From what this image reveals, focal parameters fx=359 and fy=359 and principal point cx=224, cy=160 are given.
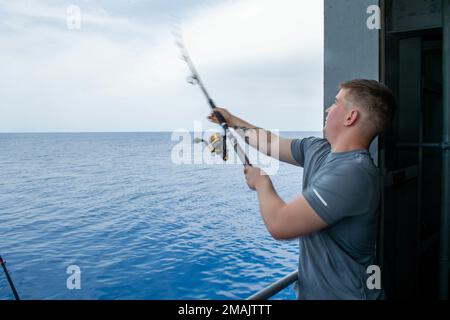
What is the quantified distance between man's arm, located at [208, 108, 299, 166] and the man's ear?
0.41 meters

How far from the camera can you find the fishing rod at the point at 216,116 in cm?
172

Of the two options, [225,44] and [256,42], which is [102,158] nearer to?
[256,42]

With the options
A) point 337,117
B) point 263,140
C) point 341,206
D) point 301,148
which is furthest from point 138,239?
point 341,206

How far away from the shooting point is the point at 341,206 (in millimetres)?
1143

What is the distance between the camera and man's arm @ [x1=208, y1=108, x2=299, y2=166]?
1729 millimetres

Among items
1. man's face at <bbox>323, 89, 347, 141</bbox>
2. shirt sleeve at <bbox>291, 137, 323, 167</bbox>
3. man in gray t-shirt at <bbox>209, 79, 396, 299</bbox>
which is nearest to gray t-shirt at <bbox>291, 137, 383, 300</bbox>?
man in gray t-shirt at <bbox>209, 79, 396, 299</bbox>

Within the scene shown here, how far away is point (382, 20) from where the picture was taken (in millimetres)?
1839

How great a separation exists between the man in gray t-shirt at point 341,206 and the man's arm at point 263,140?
291mm

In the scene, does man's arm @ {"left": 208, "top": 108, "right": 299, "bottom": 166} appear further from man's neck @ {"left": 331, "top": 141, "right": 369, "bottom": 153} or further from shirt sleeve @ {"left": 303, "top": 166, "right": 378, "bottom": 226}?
shirt sleeve @ {"left": 303, "top": 166, "right": 378, "bottom": 226}

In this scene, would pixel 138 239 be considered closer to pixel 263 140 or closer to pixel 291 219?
pixel 263 140

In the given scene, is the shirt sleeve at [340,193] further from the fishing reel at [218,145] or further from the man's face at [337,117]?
the fishing reel at [218,145]

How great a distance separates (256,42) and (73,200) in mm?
29620

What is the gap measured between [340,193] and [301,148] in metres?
0.54
